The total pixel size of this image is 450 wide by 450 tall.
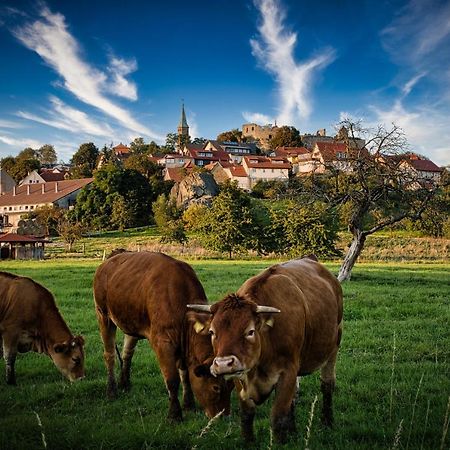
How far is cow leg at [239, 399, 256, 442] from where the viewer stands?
17.2 ft

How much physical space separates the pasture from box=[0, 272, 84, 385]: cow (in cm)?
43

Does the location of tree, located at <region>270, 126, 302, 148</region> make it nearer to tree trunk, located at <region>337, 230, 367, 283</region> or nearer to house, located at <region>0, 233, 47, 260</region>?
house, located at <region>0, 233, 47, 260</region>

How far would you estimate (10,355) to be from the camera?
27.1 ft

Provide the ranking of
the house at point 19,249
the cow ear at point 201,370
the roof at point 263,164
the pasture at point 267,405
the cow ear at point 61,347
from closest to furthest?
the pasture at point 267,405, the cow ear at point 201,370, the cow ear at point 61,347, the house at point 19,249, the roof at point 263,164

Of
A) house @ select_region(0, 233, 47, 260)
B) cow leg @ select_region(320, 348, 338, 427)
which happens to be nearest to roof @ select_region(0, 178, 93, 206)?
house @ select_region(0, 233, 47, 260)

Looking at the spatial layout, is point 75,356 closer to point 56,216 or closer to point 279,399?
point 279,399

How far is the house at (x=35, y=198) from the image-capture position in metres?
87.6

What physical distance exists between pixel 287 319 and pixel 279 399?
0.84 meters

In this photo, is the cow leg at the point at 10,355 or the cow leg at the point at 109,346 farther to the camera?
the cow leg at the point at 10,355

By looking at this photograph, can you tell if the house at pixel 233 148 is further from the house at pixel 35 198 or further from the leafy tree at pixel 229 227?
the leafy tree at pixel 229 227

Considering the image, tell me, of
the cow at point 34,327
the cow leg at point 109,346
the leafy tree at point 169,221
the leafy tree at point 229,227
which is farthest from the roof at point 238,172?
the cow leg at point 109,346

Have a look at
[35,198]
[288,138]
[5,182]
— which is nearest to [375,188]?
[35,198]

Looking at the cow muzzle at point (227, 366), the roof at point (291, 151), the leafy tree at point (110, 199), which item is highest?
the roof at point (291, 151)

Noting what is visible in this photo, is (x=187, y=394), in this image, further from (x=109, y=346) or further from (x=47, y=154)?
(x=47, y=154)
